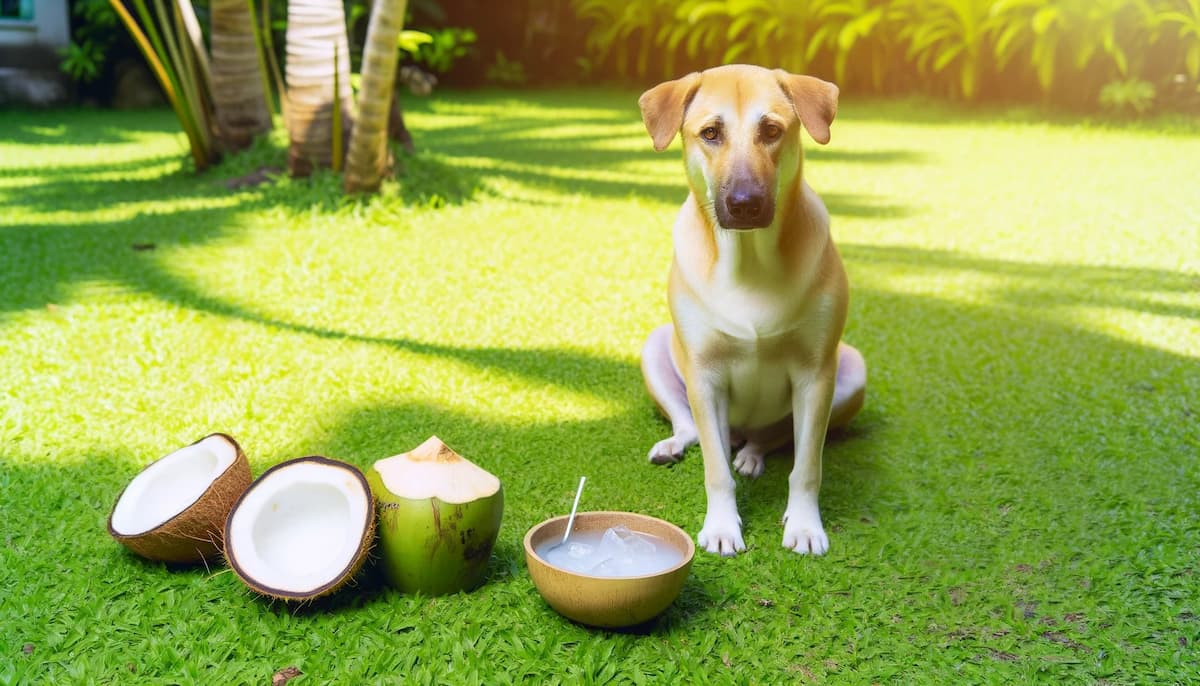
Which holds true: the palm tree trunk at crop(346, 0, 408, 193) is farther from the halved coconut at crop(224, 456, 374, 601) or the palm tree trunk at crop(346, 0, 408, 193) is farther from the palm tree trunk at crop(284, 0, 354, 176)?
the halved coconut at crop(224, 456, 374, 601)

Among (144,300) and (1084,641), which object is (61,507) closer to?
(144,300)

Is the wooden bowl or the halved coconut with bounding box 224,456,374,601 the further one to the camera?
the halved coconut with bounding box 224,456,374,601

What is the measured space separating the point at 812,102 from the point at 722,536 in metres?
1.26

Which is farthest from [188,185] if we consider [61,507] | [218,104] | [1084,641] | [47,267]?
[1084,641]

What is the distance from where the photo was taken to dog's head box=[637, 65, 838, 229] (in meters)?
2.67

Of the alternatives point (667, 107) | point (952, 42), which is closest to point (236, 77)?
point (667, 107)

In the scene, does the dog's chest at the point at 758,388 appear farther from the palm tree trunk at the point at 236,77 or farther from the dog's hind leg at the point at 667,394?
the palm tree trunk at the point at 236,77

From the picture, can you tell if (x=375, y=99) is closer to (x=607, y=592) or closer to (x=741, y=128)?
(x=741, y=128)

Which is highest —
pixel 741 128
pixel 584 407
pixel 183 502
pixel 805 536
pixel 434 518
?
pixel 741 128

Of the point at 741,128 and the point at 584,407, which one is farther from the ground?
the point at 741,128

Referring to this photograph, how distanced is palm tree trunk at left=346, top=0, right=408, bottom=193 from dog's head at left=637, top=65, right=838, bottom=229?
Result: 3.59 m

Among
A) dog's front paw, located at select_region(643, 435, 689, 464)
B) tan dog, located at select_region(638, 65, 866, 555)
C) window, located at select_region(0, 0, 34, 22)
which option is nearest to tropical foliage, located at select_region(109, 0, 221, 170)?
dog's front paw, located at select_region(643, 435, 689, 464)

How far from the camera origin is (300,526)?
2.57 m

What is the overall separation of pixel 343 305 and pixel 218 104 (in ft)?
12.0
